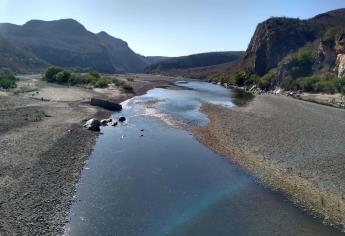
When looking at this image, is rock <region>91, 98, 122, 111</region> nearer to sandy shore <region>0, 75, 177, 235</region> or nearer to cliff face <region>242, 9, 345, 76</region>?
sandy shore <region>0, 75, 177, 235</region>

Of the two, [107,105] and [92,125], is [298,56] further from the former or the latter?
[92,125]

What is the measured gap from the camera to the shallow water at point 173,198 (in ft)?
68.5

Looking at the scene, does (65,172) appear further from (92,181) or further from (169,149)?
(169,149)

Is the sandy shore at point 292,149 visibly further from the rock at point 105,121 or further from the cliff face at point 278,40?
the cliff face at point 278,40

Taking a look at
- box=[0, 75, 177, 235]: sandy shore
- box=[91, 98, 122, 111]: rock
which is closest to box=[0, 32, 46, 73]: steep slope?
box=[91, 98, 122, 111]: rock

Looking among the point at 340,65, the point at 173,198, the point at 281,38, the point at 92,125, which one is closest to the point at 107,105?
the point at 92,125

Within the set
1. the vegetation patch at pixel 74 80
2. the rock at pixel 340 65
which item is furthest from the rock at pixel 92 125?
the rock at pixel 340 65

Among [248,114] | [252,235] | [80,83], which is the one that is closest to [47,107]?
[248,114]

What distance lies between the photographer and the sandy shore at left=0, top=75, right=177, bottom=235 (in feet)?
67.4

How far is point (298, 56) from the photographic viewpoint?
363 feet

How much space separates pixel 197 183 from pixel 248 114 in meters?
31.5

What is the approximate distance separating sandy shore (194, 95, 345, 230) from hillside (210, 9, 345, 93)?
34.2 meters

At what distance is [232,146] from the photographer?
38.4 meters

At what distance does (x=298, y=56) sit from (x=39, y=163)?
96.2 m
